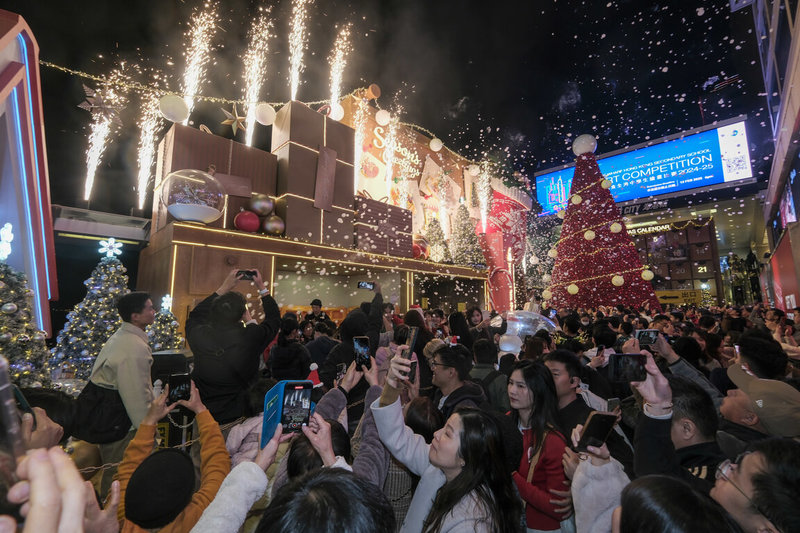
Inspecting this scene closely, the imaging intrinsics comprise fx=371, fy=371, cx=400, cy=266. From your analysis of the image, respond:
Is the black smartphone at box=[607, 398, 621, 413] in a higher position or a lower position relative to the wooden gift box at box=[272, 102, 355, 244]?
lower

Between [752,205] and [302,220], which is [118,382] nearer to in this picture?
[302,220]

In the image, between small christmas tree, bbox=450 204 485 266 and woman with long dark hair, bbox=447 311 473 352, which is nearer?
woman with long dark hair, bbox=447 311 473 352

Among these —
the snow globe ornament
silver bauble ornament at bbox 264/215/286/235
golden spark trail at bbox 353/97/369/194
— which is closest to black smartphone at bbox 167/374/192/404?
the snow globe ornament

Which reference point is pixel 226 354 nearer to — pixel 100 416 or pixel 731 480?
pixel 100 416

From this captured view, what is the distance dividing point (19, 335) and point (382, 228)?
37.1 feet

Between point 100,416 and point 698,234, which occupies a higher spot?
point 698,234

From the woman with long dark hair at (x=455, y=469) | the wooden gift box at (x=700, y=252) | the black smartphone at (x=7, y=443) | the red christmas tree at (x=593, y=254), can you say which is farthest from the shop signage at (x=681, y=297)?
the black smartphone at (x=7, y=443)

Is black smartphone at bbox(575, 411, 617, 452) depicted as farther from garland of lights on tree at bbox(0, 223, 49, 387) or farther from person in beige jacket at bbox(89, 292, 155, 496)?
garland of lights on tree at bbox(0, 223, 49, 387)

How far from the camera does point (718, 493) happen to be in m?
1.43

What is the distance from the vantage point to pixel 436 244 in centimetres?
1831

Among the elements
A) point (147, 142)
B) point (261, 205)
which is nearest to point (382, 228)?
point (261, 205)

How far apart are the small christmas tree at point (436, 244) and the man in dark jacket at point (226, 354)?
49.0 feet

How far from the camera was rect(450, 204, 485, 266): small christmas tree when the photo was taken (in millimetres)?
18406

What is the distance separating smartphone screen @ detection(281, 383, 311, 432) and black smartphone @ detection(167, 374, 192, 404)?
3.15 ft
